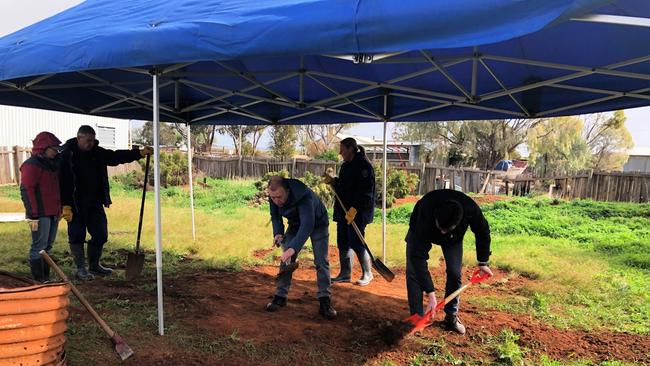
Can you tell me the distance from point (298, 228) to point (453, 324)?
1527 mm

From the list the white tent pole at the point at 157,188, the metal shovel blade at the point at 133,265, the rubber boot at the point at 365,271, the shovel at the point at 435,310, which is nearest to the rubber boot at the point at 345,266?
the rubber boot at the point at 365,271

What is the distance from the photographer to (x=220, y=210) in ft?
40.2

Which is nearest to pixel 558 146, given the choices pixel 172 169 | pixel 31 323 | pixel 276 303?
pixel 172 169

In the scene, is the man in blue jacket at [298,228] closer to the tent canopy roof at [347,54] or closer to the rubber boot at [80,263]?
the tent canopy roof at [347,54]

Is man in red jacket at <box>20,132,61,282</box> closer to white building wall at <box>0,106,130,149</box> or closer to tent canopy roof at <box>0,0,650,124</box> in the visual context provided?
tent canopy roof at <box>0,0,650,124</box>

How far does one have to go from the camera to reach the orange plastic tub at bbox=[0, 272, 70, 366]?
251cm

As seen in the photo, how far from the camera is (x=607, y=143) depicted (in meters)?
26.6

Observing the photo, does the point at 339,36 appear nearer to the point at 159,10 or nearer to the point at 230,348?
the point at 159,10

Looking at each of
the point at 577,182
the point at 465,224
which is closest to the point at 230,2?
the point at 465,224

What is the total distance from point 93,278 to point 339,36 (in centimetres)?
421

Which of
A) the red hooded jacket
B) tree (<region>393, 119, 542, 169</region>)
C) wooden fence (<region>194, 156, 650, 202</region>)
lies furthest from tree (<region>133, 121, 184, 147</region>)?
the red hooded jacket

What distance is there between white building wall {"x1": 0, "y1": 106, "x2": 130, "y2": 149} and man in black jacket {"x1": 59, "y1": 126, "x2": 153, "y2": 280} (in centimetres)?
1234

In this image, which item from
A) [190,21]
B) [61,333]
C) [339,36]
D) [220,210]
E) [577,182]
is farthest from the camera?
[577,182]

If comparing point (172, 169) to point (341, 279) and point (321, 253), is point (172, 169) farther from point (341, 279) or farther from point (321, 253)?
point (321, 253)
